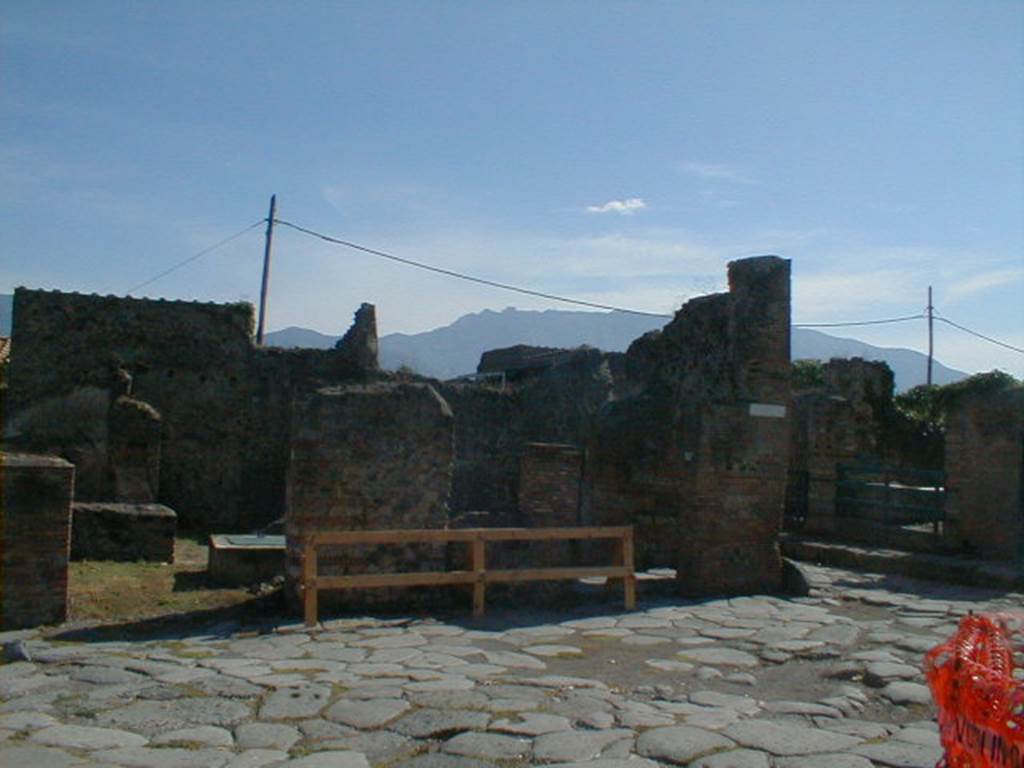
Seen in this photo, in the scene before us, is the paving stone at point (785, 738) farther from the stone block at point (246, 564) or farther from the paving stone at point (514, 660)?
the stone block at point (246, 564)

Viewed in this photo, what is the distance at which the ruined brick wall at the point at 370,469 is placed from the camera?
10.3 metres

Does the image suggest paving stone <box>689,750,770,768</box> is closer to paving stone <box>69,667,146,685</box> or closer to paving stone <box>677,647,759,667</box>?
paving stone <box>677,647,759,667</box>

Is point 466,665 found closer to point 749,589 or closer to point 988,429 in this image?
point 749,589

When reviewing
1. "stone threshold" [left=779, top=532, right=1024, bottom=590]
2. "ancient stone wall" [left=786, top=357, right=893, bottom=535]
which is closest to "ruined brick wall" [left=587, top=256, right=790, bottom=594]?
"stone threshold" [left=779, top=532, right=1024, bottom=590]

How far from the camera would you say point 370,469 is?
10.5m

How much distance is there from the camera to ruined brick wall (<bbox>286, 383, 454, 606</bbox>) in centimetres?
1031

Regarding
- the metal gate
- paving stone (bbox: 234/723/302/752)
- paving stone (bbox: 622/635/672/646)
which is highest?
the metal gate

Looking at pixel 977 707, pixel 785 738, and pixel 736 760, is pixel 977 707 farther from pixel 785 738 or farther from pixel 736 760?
pixel 785 738

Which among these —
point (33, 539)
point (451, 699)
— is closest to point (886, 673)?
point (451, 699)

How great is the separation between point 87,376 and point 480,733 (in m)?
17.9

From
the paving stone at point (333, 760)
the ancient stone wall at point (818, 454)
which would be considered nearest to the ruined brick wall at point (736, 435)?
the ancient stone wall at point (818, 454)

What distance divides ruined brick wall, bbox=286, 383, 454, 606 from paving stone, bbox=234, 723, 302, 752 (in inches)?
150

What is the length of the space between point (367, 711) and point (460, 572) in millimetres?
3639

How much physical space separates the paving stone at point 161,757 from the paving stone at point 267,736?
216 mm
